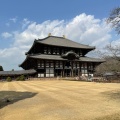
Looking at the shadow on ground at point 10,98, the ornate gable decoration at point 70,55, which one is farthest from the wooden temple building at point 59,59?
the shadow on ground at point 10,98

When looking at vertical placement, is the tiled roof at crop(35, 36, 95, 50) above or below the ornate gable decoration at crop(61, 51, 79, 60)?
above

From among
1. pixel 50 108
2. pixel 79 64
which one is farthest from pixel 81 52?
pixel 50 108

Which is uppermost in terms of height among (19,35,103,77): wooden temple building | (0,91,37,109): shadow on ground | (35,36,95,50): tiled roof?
(35,36,95,50): tiled roof

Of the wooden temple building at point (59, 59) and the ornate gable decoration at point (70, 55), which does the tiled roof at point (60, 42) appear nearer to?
the wooden temple building at point (59, 59)

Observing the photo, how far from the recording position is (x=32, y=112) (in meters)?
15.6

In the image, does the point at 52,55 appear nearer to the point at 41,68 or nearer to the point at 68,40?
the point at 41,68

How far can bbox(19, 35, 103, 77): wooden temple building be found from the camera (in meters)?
69.1

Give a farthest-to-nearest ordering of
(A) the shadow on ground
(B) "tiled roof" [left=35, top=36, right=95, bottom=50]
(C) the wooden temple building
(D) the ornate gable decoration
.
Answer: (B) "tiled roof" [left=35, top=36, right=95, bottom=50]
(D) the ornate gable decoration
(C) the wooden temple building
(A) the shadow on ground

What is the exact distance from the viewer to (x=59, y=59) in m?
70.1

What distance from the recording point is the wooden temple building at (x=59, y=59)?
227 ft

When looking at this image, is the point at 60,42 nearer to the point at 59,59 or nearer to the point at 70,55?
the point at 70,55

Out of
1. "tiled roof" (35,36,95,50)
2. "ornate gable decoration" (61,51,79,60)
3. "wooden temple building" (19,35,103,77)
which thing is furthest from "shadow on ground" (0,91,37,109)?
"tiled roof" (35,36,95,50)

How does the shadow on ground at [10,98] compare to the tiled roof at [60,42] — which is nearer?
the shadow on ground at [10,98]

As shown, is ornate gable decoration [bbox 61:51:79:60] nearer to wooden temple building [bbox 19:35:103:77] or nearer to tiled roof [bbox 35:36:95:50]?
wooden temple building [bbox 19:35:103:77]
